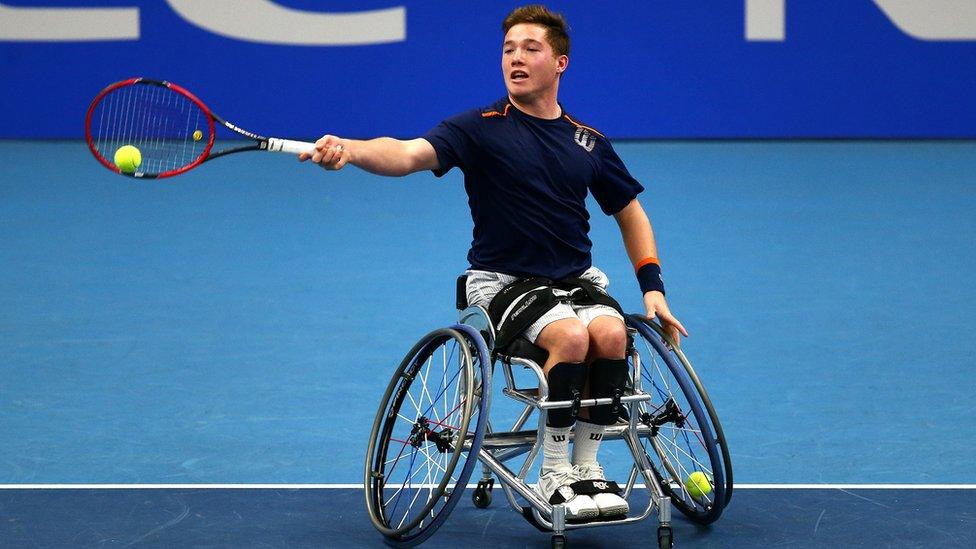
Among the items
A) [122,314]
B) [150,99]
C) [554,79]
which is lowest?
[122,314]

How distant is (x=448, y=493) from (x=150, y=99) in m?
5.56

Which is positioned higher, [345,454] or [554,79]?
[554,79]

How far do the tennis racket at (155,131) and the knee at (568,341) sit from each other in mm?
768

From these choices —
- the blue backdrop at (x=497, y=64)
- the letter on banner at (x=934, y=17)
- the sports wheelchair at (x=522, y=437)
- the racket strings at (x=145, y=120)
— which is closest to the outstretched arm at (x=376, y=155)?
the sports wheelchair at (x=522, y=437)

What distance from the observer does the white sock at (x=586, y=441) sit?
12.3 feet

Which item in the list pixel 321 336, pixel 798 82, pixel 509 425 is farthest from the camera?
pixel 798 82

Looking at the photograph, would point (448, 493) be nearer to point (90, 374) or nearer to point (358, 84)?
point (90, 374)

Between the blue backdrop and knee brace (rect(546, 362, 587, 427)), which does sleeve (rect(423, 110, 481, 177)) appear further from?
the blue backdrop

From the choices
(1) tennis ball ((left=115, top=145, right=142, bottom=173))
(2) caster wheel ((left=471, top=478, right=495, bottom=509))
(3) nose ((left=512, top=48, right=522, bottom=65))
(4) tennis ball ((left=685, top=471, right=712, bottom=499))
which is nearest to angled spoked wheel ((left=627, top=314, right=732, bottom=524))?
(4) tennis ball ((left=685, top=471, right=712, bottom=499))

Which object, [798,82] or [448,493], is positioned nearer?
[448,493]

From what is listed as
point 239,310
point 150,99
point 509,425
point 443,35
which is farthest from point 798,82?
point 509,425

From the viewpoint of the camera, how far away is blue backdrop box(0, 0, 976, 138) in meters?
12.0

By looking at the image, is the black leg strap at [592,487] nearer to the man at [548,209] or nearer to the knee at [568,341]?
the man at [548,209]

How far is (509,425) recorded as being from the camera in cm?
501
